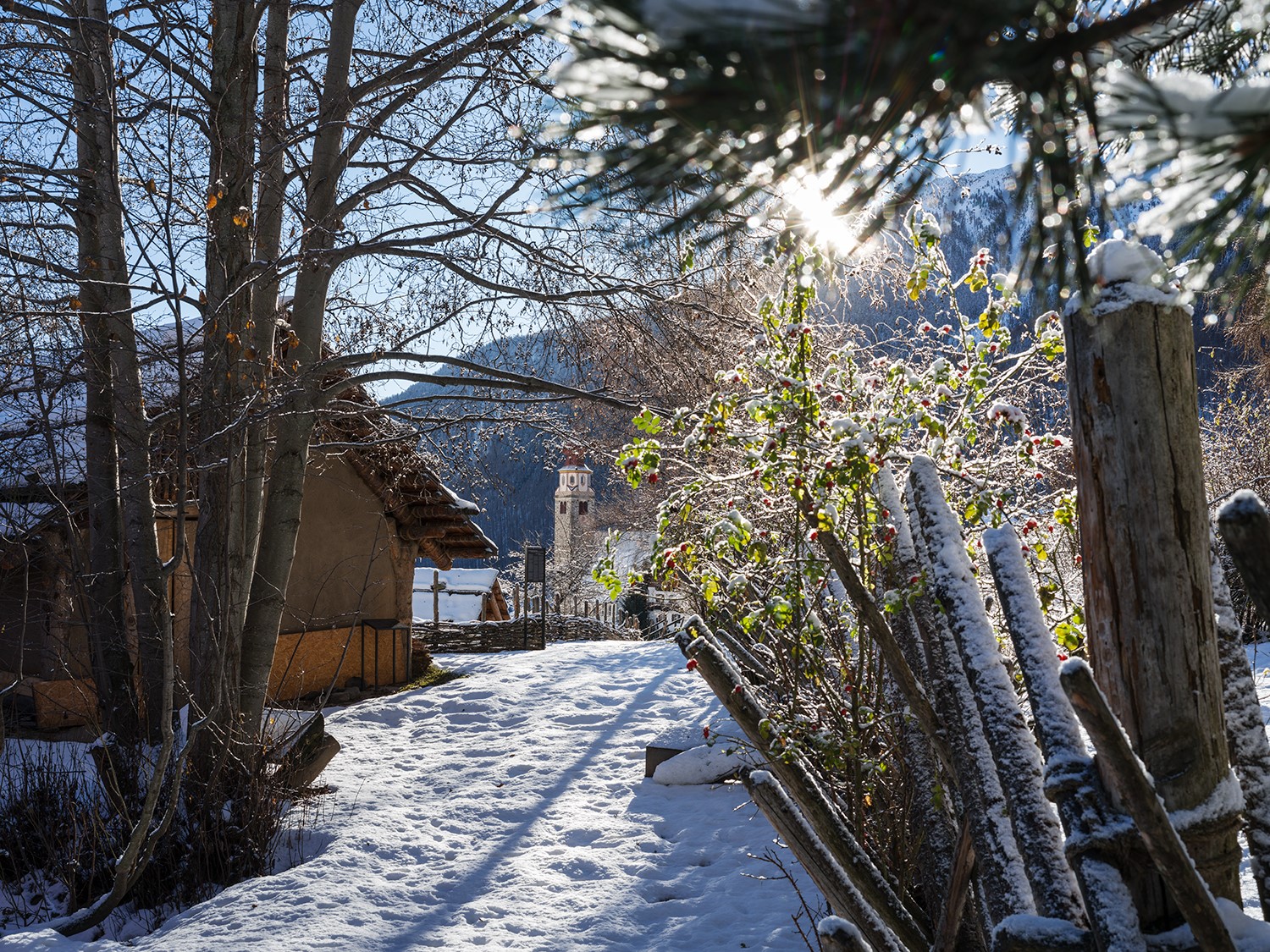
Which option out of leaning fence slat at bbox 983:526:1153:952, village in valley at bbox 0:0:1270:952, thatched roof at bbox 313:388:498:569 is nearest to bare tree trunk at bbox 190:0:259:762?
village in valley at bbox 0:0:1270:952

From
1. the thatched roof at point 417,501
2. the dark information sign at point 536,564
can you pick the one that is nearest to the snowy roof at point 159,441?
the thatched roof at point 417,501

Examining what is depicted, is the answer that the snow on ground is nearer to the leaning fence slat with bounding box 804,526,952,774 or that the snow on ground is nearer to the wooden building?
the wooden building

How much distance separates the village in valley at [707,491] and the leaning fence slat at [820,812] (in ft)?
0.05

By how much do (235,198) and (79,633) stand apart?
21.3ft

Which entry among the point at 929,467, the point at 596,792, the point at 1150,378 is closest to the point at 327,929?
the point at 596,792

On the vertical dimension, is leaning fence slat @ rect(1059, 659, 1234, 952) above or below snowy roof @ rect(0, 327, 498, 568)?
below

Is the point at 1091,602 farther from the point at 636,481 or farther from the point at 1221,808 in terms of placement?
the point at 636,481

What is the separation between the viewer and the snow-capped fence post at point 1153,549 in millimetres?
1613

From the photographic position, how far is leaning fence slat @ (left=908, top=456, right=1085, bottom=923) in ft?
5.75

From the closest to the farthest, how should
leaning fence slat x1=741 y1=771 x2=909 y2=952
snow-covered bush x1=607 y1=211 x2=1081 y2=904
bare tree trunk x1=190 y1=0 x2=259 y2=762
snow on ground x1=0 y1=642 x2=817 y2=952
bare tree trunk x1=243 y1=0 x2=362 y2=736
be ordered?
leaning fence slat x1=741 y1=771 x2=909 y2=952
snow-covered bush x1=607 y1=211 x2=1081 y2=904
snow on ground x1=0 y1=642 x2=817 y2=952
bare tree trunk x1=190 y1=0 x2=259 y2=762
bare tree trunk x1=243 y1=0 x2=362 y2=736

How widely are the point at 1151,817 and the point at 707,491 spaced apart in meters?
3.61

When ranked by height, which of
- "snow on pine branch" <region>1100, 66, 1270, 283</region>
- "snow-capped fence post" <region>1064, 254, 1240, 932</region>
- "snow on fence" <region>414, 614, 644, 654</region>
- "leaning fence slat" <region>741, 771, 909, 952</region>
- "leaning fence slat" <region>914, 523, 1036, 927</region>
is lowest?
"snow on fence" <region>414, 614, 644, 654</region>

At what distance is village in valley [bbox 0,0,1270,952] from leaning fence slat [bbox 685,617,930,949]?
15 millimetres

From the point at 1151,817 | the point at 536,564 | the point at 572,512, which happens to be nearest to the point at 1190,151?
the point at 1151,817
